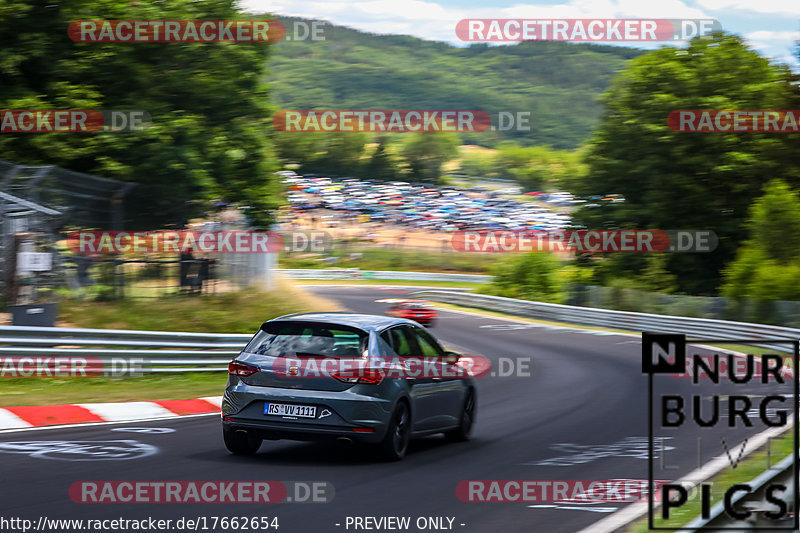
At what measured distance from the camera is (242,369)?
973 centimetres

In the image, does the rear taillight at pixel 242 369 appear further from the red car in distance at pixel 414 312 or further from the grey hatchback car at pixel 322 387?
the red car in distance at pixel 414 312

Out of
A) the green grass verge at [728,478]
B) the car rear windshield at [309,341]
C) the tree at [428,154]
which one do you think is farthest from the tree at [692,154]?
the tree at [428,154]

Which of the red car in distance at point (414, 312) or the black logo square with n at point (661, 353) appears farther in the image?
the red car in distance at point (414, 312)

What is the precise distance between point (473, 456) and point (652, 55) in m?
37.8

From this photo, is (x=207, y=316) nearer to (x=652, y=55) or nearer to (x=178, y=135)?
(x=178, y=135)

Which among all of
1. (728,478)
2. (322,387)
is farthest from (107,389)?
(728,478)

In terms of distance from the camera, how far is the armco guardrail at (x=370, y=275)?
66062 mm

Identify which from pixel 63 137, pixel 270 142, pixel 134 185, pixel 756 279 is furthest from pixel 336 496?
pixel 756 279

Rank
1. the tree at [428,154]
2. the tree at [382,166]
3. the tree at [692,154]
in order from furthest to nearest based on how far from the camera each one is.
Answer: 1. the tree at [382,166]
2. the tree at [428,154]
3. the tree at [692,154]

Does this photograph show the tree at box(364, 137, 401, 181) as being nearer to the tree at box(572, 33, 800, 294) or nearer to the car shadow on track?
the tree at box(572, 33, 800, 294)

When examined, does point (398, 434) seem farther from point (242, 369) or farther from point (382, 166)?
point (382, 166)

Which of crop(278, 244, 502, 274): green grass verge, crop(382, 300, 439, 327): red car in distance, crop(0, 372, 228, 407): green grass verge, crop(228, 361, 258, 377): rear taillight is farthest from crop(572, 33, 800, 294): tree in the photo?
crop(228, 361, 258, 377): rear taillight

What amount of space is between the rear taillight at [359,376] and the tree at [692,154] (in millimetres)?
34992

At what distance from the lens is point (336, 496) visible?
8.02 metres
